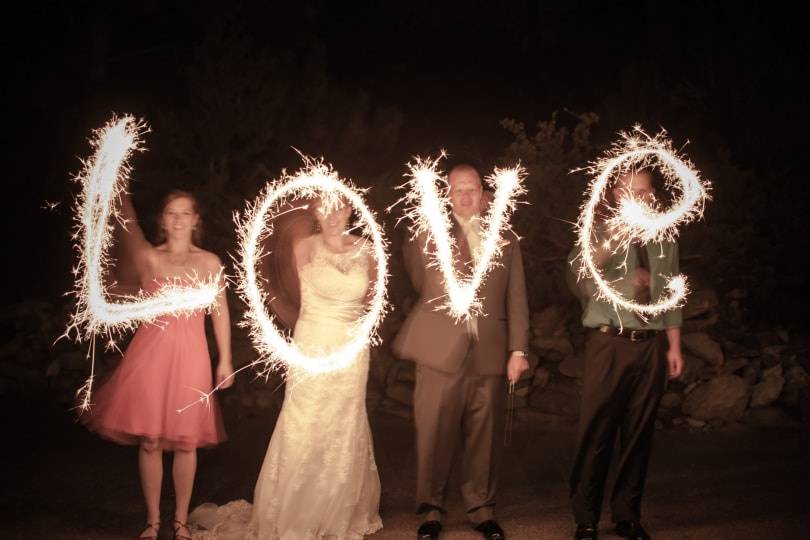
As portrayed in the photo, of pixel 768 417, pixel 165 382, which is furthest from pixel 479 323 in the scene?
pixel 768 417

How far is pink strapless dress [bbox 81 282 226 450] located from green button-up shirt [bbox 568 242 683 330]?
2.25m

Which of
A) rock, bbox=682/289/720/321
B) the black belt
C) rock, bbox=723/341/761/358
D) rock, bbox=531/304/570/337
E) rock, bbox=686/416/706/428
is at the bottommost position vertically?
rock, bbox=686/416/706/428

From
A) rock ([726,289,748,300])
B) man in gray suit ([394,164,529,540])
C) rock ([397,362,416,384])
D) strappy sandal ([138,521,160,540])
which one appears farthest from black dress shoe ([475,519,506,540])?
rock ([726,289,748,300])

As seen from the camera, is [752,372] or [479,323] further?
[752,372]

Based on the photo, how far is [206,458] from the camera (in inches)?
257

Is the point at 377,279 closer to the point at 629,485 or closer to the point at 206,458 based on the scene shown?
the point at 629,485

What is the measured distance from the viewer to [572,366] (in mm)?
8172

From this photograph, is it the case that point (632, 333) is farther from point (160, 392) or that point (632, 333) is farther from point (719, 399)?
point (719, 399)

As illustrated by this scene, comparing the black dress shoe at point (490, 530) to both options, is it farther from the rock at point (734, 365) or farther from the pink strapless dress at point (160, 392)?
the rock at point (734, 365)

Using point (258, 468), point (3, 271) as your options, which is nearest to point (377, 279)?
point (258, 468)

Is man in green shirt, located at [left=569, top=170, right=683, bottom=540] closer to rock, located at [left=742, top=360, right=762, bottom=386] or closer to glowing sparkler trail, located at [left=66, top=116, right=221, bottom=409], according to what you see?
glowing sparkler trail, located at [left=66, top=116, right=221, bottom=409]

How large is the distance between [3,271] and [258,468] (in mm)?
5555

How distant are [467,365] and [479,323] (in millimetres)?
259

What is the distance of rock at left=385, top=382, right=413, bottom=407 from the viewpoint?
8.11 meters
